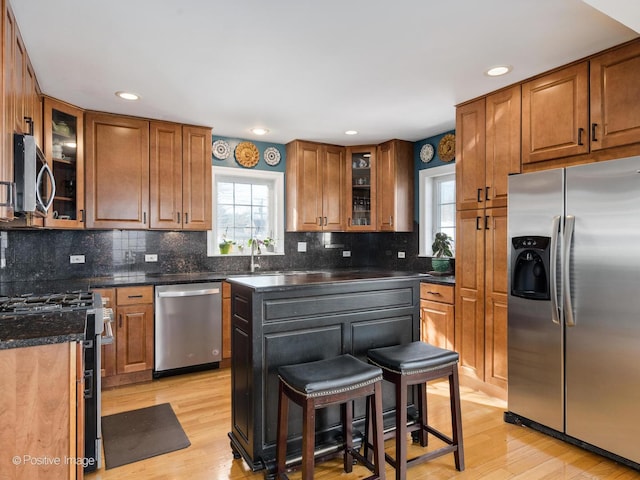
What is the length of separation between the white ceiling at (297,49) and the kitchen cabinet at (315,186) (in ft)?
3.76

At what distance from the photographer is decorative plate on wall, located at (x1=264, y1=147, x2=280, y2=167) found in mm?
4746

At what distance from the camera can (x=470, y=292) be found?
131 inches

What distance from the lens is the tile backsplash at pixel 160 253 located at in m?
3.54

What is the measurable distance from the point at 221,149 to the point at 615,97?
3.52 metres

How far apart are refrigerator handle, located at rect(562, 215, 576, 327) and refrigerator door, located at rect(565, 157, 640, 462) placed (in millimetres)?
18

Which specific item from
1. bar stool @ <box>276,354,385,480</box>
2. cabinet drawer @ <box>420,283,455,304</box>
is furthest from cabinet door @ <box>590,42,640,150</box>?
bar stool @ <box>276,354,385,480</box>

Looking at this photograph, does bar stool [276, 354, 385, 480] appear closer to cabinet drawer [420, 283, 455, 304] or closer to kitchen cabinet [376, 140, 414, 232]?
cabinet drawer [420, 283, 455, 304]

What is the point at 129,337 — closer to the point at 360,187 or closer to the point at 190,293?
the point at 190,293

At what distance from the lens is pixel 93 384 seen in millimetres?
2137

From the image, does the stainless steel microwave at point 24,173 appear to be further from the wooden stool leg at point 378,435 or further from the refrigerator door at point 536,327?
the refrigerator door at point 536,327

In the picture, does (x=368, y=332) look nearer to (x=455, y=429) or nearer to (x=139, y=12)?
(x=455, y=429)

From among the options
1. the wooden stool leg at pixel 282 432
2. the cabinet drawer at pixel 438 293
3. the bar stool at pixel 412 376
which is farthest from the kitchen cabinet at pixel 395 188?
the wooden stool leg at pixel 282 432

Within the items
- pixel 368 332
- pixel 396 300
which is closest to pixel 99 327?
pixel 368 332

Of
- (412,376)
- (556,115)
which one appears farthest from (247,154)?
(412,376)
